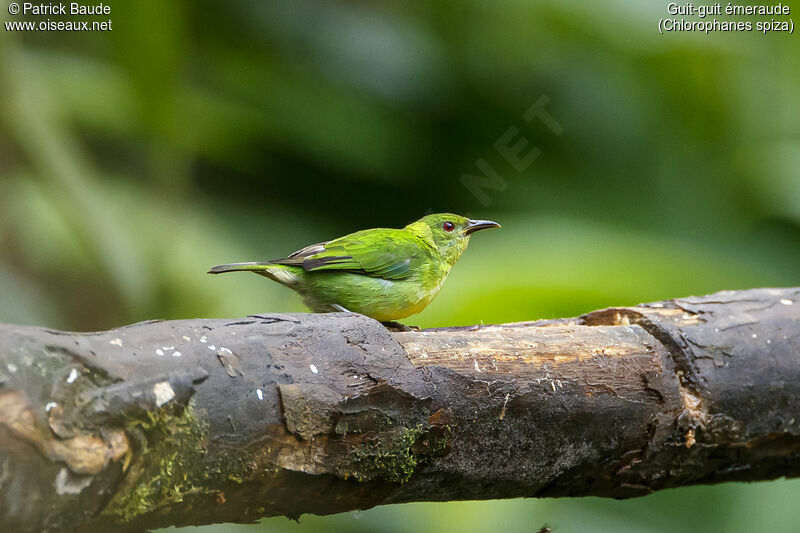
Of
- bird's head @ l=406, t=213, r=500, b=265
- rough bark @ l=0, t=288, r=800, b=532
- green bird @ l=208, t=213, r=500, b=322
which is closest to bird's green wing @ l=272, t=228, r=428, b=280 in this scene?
green bird @ l=208, t=213, r=500, b=322

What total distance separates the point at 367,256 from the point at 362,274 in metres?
0.09

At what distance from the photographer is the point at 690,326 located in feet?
9.77

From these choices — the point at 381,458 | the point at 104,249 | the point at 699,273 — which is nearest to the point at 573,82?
the point at 699,273

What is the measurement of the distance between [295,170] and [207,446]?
4.64 metres

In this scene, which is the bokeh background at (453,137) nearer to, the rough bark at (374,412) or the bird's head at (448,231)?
the bird's head at (448,231)

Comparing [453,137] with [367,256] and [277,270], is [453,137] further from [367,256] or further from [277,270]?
[277,270]

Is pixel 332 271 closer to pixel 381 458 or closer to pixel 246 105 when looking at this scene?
pixel 381 458

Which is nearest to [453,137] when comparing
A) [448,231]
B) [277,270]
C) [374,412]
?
[448,231]

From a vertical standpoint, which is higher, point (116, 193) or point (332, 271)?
point (116, 193)

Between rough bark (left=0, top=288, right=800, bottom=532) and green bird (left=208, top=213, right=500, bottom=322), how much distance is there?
35.6 inches

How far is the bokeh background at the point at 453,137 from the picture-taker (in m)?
5.37

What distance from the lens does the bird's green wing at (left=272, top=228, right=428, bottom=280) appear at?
3.63 metres

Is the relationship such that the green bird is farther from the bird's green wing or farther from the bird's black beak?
the bird's black beak

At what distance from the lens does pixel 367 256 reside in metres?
3.72
